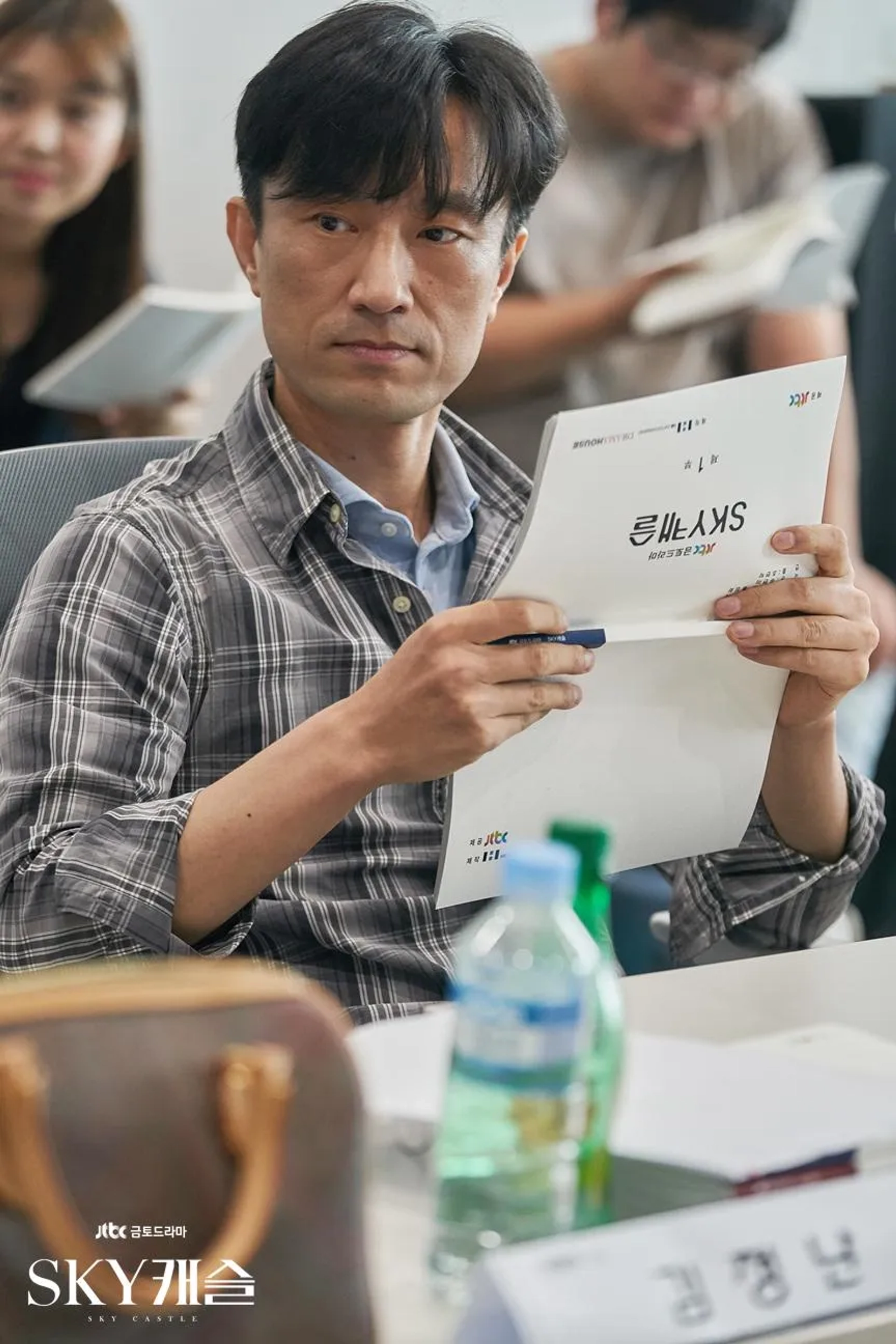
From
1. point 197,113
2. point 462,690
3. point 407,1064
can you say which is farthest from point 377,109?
point 197,113

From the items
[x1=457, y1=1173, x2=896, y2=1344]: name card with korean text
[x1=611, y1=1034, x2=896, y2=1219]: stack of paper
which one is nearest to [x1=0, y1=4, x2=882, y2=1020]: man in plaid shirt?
[x1=611, y1=1034, x2=896, y2=1219]: stack of paper

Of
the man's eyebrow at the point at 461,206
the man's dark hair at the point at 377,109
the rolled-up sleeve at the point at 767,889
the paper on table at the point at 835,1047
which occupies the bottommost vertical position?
the rolled-up sleeve at the point at 767,889

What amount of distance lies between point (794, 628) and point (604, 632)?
178mm

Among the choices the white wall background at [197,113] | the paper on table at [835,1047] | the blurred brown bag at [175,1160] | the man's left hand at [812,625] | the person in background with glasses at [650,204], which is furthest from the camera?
the person in background with glasses at [650,204]

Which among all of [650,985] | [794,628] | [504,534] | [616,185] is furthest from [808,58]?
[650,985]

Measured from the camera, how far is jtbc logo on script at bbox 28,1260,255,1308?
61 centimetres

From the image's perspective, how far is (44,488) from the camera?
54.7 inches

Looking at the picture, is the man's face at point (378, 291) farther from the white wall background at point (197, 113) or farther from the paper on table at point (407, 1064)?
the white wall background at point (197, 113)

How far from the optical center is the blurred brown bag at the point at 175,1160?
1.97 ft

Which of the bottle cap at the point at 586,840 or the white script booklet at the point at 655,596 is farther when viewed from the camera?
the white script booklet at the point at 655,596

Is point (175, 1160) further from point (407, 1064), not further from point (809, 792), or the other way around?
point (809, 792)

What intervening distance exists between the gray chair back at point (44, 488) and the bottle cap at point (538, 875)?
770mm

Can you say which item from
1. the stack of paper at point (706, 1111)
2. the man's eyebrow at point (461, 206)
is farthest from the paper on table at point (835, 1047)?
the man's eyebrow at point (461, 206)

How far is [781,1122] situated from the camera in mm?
779
